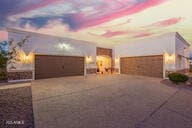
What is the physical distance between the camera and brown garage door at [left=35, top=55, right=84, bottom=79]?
11.8m

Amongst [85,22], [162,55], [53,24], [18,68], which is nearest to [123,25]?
[85,22]

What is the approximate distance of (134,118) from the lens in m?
3.63

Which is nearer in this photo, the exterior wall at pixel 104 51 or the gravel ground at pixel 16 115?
the gravel ground at pixel 16 115

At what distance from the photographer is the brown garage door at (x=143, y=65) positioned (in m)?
13.8

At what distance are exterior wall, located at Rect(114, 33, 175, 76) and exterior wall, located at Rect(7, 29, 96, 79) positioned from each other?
4438 millimetres

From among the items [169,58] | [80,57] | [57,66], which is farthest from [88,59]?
[169,58]

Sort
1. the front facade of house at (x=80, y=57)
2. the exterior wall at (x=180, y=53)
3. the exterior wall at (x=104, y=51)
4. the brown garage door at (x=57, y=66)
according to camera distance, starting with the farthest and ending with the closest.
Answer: the exterior wall at (x=104, y=51) → the exterior wall at (x=180, y=53) → the brown garage door at (x=57, y=66) → the front facade of house at (x=80, y=57)

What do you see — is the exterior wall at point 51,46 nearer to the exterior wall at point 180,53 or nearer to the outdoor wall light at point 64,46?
the outdoor wall light at point 64,46

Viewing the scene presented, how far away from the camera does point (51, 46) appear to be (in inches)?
498

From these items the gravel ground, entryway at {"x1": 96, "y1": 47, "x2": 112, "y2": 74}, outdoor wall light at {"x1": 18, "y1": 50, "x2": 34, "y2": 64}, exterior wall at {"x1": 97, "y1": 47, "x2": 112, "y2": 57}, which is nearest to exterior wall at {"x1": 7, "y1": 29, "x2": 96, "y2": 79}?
outdoor wall light at {"x1": 18, "y1": 50, "x2": 34, "y2": 64}

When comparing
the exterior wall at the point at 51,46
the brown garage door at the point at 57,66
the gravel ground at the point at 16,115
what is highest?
the exterior wall at the point at 51,46

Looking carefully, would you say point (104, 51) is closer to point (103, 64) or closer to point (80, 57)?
point (103, 64)

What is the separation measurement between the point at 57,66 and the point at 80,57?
315cm

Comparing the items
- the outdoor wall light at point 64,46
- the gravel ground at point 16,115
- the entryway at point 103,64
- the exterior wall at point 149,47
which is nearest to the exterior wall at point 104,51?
the entryway at point 103,64
